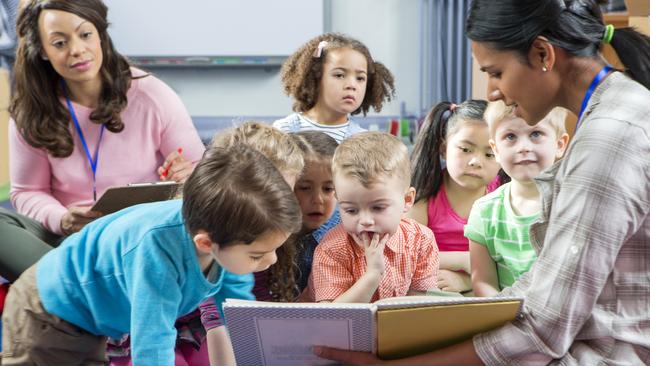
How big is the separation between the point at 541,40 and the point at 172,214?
742mm

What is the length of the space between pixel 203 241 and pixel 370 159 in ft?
1.53

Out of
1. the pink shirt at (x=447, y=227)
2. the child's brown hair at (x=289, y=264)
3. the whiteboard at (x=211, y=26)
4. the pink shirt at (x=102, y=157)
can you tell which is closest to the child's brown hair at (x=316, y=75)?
the pink shirt at (x=102, y=157)

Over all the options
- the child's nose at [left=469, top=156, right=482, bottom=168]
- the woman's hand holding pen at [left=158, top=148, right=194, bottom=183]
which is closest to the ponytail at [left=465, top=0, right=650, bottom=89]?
the child's nose at [left=469, top=156, right=482, bottom=168]

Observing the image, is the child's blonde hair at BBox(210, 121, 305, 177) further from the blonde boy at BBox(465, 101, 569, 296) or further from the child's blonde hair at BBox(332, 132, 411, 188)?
the blonde boy at BBox(465, 101, 569, 296)

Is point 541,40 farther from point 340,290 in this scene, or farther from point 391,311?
point 340,290

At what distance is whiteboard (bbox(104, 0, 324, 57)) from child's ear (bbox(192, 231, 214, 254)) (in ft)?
13.6

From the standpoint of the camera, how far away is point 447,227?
2.02 m

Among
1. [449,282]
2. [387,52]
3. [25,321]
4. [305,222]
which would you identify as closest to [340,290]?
[305,222]

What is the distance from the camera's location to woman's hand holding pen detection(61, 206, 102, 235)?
1.99m

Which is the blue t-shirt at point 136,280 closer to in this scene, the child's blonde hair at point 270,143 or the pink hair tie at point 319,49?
the child's blonde hair at point 270,143

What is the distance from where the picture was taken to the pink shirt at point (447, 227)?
202cm

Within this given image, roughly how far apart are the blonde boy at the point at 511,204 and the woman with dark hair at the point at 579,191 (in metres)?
0.44

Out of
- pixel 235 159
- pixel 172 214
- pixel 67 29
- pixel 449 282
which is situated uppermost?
pixel 67 29

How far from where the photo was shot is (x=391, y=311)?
1159 millimetres
